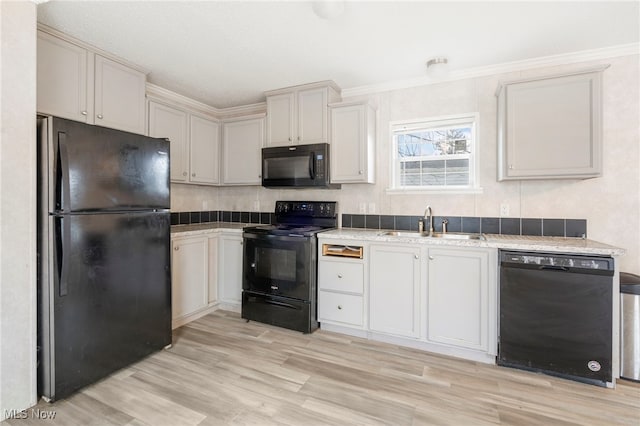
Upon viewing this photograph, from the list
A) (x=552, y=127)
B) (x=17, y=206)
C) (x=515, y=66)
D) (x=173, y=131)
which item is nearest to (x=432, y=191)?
(x=552, y=127)

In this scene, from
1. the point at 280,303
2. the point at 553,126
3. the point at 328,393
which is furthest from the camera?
the point at 280,303

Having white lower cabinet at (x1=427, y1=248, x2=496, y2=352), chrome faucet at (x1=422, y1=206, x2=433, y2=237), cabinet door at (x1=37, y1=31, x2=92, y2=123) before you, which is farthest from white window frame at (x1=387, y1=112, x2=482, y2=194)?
cabinet door at (x1=37, y1=31, x2=92, y2=123)

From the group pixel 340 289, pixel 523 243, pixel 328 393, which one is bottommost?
pixel 328 393

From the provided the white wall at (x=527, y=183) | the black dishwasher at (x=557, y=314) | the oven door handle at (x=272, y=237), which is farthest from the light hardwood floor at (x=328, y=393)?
the white wall at (x=527, y=183)

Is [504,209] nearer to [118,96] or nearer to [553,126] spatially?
[553,126]

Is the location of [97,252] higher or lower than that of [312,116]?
lower

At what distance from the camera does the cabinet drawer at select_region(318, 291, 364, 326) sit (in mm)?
2812

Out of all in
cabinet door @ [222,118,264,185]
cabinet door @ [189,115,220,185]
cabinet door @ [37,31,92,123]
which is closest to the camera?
cabinet door @ [37,31,92,123]

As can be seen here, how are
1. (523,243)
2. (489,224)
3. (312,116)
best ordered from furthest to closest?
(312,116) < (489,224) < (523,243)

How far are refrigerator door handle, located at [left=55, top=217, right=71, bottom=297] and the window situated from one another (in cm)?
272

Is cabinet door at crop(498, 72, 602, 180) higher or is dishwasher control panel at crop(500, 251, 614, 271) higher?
cabinet door at crop(498, 72, 602, 180)

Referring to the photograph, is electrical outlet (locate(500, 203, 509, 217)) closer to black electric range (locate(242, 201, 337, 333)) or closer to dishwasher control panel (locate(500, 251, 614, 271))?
dishwasher control panel (locate(500, 251, 614, 271))

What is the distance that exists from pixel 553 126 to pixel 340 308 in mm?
2306

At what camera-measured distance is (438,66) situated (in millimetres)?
2617
